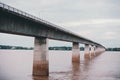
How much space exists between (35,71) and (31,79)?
4096 mm

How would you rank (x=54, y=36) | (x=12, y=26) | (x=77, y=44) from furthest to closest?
(x=77, y=44) → (x=54, y=36) → (x=12, y=26)

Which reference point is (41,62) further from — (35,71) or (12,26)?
(12,26)

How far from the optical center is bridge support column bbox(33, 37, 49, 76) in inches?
1654

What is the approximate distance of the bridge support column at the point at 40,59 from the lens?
42000 millimetres

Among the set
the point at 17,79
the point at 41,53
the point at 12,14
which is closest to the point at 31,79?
the point at 17,79

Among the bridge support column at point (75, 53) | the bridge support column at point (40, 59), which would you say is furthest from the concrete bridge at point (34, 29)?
the bridge support column at point (75, 53)

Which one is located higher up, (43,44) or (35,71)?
(43,44)

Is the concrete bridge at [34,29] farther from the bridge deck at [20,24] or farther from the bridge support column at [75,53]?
the bridge support column at [75,53]

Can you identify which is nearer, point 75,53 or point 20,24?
point 20,24

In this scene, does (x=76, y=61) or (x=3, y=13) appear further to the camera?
(x=76, y=61)

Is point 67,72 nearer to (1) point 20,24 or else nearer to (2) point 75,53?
(1) point 20,24

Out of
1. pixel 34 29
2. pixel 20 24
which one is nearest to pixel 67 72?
pixel 34 29

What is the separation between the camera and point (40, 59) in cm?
4216

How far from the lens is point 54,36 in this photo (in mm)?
51344
